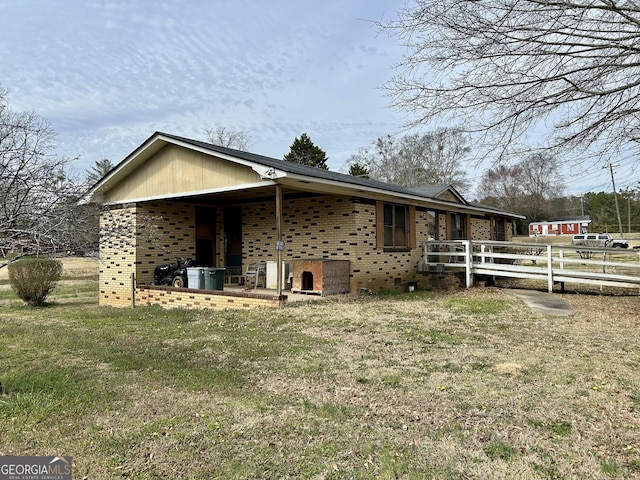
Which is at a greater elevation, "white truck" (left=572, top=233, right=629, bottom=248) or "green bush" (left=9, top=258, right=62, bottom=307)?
"white truck" (left=572, top=233, right=629, bottom=248)

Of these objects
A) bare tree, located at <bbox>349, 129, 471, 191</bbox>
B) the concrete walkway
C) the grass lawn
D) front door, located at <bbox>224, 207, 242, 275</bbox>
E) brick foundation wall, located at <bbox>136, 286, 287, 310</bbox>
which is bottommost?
the grass lawn

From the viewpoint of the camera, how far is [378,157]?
4272 centimetres

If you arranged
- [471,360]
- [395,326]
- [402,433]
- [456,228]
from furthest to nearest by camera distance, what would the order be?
1. [456,228]
2. [395,326]
3. [471,360]
4. [402,433]

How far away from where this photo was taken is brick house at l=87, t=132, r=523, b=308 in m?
10.2

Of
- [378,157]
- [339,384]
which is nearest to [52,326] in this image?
[339,384]

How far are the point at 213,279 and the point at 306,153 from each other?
1232 inches

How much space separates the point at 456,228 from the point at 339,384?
14.3 m

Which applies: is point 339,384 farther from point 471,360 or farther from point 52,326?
point 52,326

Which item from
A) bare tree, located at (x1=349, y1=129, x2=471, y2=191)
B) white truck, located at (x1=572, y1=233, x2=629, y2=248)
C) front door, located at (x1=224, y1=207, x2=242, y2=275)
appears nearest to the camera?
front door, located at (x1=224, y1=207, x2=242, y2=275)

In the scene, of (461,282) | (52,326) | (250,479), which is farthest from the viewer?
(461,282)

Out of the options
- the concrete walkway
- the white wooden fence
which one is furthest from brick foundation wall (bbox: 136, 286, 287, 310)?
the white wooden fence

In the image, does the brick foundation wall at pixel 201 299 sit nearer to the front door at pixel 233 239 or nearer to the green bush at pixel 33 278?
the green bush at pixel 33 278

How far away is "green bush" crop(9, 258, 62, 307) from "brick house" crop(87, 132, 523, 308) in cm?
142

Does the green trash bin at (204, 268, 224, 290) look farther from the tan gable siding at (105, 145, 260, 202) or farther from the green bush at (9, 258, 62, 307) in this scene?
the green bush at (9, 258, 62, 307)
